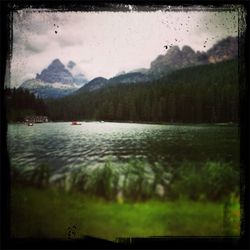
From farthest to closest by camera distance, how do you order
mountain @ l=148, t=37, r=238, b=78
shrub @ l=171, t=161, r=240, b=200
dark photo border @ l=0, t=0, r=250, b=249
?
mountain @ l=148, t=37, r=238, b=78
shrub @ l=171, t=161, r=240, b=200
dark photo border @ l=0, t=0, r=250, b=249

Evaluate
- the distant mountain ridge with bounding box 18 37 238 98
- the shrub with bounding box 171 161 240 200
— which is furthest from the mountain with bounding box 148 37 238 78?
the shrub with bounding box 171 161 240 200

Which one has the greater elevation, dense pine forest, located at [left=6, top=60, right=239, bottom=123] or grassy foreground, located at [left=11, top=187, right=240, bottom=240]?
dense pine forest, located at [left=6, top=60, right=239, bottom=123]

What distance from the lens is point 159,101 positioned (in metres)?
4.70

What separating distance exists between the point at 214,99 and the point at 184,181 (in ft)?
3.77

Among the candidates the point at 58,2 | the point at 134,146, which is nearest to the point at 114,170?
the point at 134,146

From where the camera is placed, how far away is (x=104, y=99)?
481cm

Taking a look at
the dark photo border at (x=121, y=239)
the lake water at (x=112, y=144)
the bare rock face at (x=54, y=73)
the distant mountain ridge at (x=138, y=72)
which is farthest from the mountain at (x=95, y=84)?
the dark photo border at (x=121, y=239)

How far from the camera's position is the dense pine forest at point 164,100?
179 inches

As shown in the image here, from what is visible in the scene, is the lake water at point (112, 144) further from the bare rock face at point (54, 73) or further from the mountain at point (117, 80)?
the bare rock face at point (54, 73)

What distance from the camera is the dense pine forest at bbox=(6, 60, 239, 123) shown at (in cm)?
450

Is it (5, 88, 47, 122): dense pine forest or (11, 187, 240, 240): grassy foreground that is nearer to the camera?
(11, 187, 240, 240): grassy foreground

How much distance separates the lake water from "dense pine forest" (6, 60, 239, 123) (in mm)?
150

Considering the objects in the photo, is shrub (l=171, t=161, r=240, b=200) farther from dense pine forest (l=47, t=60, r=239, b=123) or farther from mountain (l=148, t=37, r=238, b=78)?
mountain (l=148, t=37, r=238, b=78)

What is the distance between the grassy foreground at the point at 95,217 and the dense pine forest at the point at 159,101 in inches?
41.4
